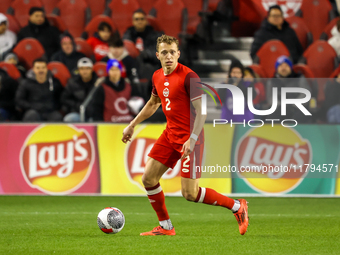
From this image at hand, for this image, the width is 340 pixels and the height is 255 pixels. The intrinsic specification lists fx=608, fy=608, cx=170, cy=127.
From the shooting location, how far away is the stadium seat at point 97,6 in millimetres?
13602

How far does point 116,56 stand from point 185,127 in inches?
214

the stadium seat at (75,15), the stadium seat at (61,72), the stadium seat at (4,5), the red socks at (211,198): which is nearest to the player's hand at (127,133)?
the red socks at (211,198)

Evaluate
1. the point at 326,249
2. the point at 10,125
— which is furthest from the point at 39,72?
the point at 326,249

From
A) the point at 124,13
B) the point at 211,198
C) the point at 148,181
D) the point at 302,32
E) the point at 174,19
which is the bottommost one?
the point at 211,198

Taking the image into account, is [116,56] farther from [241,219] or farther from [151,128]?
[241,219]

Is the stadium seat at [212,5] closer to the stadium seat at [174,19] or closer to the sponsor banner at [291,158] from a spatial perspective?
the stadium seat at [174,19]

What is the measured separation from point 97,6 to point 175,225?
26.6 feet

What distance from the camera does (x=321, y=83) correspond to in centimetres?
914

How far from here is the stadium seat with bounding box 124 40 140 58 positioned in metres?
11.5

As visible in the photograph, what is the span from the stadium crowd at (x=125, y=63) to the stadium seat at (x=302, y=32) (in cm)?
2

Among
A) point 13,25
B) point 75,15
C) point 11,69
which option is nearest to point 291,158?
point 11,69

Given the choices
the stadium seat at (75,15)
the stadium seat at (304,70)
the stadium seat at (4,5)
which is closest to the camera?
the stadium seat at (304,70)

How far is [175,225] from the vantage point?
6609mm

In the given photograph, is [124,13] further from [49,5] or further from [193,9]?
[49,5]
